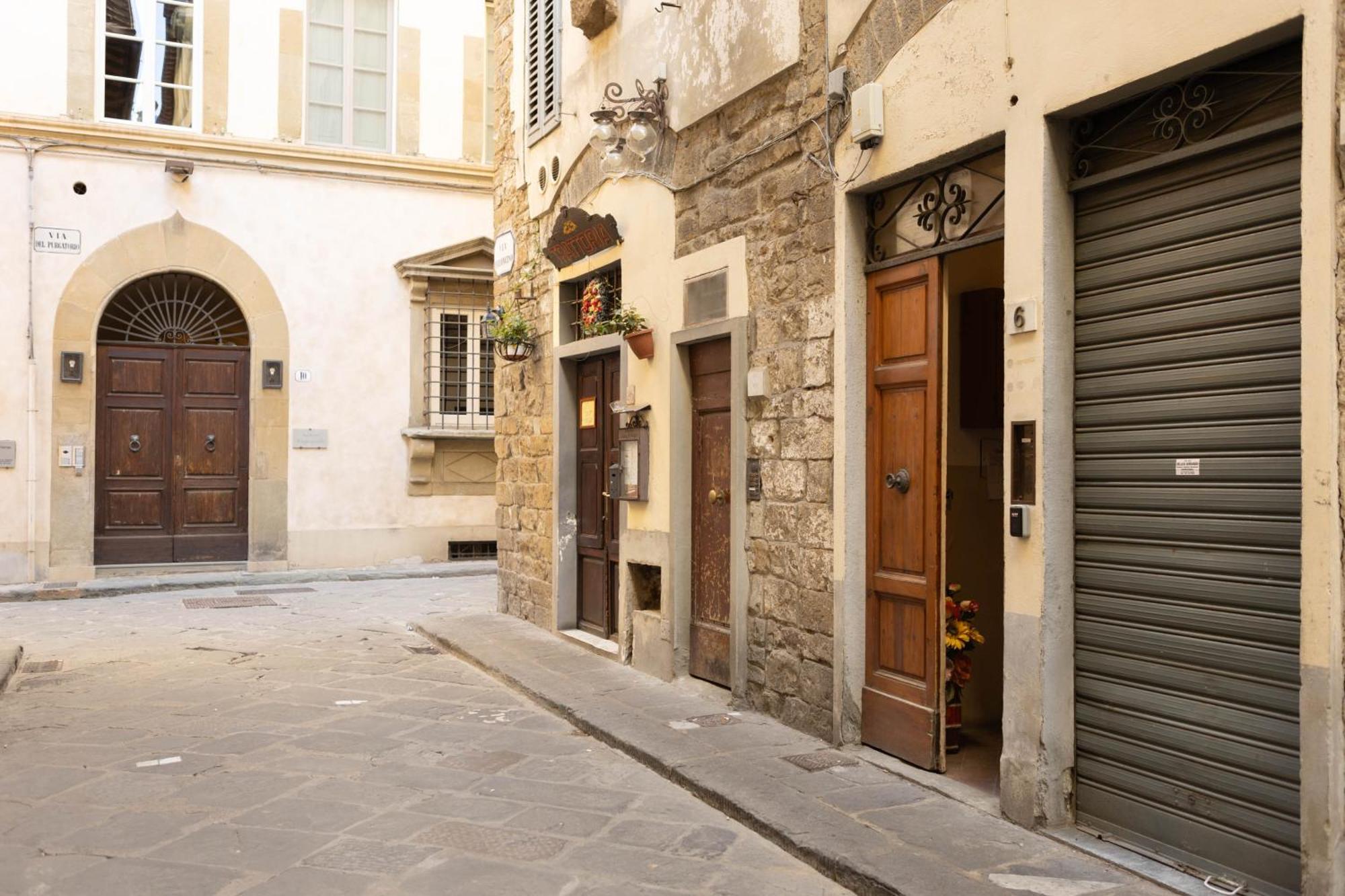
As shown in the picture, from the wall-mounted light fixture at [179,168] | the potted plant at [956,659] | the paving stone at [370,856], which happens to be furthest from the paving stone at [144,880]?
the wall-mounted light fixture at [179,168]

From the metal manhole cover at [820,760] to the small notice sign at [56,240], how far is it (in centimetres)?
1126

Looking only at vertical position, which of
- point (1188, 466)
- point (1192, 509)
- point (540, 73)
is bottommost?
point (1192, 509)

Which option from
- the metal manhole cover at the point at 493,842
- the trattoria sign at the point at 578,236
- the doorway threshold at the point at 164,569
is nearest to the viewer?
the metal manhole cover at the point at 493,842

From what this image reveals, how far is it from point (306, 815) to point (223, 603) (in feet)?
25.3

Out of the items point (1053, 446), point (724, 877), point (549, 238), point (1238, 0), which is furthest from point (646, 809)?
point (549, 238)

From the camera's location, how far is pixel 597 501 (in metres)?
9.15

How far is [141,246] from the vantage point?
13.9 m

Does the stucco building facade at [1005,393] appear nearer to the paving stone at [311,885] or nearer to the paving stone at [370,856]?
the paving stone at [370,856]

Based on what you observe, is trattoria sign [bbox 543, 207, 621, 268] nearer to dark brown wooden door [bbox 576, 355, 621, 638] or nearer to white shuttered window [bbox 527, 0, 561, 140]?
dark brown wooden door [bbox 576, 355, 621, 638]

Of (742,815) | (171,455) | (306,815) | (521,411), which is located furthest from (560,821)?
(171,455)

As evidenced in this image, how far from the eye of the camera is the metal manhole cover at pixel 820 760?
546 cm

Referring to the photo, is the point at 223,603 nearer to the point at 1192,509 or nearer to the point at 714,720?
the point at 714,720

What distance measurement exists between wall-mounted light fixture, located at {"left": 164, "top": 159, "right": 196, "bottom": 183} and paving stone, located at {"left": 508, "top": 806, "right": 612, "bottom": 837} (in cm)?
1116

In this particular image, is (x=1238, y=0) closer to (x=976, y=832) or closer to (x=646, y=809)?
(x=976, y=832)
